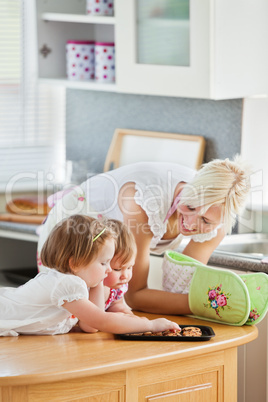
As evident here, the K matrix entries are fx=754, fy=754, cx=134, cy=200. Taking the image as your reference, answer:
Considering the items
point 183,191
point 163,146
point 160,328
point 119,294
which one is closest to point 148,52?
point 163,146

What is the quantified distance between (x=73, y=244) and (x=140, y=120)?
1611 mm

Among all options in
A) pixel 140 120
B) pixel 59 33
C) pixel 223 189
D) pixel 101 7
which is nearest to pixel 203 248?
pixel 223 189

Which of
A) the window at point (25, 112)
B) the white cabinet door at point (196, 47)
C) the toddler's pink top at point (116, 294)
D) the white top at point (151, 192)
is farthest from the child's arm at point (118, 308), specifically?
the window at point (25, 112)

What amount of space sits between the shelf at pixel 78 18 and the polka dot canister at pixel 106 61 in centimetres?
13

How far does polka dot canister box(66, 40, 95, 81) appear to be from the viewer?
3.41m

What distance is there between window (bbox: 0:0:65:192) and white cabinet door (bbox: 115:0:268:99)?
850 millimetres

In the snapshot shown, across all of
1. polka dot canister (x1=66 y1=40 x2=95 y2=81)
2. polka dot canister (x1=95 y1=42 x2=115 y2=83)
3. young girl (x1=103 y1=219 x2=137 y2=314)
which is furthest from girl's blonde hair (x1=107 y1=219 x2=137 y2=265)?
polka dot canister (x1=66 y1=40 x2=95 y2=81)

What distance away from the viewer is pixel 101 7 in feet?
10.5

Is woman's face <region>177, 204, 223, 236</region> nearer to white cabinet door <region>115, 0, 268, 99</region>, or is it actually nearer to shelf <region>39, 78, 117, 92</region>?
white cabinet door <region>115, 0, 268, 99</region>

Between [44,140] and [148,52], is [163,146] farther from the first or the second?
[44,140]

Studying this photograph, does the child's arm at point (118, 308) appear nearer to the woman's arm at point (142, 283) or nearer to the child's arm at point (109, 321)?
the woman's arm at point (142, 283)

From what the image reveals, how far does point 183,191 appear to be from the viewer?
2.15m

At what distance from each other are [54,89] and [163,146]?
0.87 metres

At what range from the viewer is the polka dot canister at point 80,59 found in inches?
134
